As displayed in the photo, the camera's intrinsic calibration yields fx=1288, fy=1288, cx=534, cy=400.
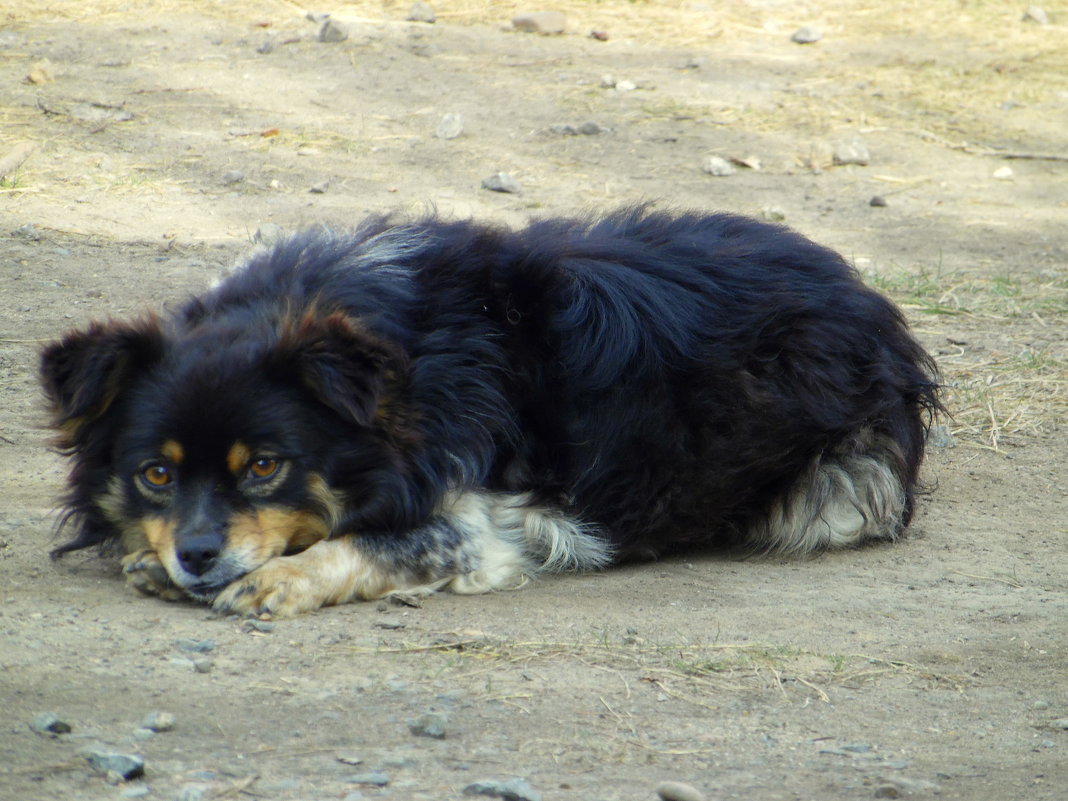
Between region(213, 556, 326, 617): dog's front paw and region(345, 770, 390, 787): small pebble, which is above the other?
region(345, 770, 390, 787): small pebble

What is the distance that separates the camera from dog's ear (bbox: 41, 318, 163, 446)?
14.3ft

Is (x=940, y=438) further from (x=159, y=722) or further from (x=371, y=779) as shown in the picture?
(x=159, y=722)

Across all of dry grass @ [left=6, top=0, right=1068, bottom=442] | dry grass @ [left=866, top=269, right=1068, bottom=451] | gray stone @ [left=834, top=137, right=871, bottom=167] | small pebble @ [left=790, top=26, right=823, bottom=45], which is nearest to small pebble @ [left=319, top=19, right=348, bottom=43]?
dry grass @ [left=6, top=0, right=1068, bottom=442]

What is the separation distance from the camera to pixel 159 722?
3328 millimetres

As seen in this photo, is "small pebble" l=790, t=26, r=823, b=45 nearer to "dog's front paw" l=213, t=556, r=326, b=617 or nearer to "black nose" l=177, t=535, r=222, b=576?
"dog's front paw" l=213, t=556, r=326, b=617

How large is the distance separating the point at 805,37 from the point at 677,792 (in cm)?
1246

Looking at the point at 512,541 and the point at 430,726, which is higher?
the point at 430,726

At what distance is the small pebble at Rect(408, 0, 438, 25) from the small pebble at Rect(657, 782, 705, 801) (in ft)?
38.1

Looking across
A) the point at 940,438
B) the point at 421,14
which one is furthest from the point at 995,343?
→ the point at 421,14

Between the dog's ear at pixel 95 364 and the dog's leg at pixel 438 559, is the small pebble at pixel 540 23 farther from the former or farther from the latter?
the dog's ear at pixel 95 364

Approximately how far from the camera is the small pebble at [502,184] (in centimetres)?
1002

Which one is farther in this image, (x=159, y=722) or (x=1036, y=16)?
(x=1036, y=16)

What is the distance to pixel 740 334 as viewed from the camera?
5.30 meters

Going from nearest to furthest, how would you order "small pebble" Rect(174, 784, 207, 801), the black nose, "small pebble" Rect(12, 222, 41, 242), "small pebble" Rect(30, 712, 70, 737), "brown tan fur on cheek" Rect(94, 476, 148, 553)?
"small pebble" Rect(174, 784, 207, 801) < "small pebble" Rect(30, 712, 70, 737) < the black nose < "brown tan fur on cheek" Rect(94, 476, 148, 553) < "small pebble" Rect(12, 222, 41, 242)
